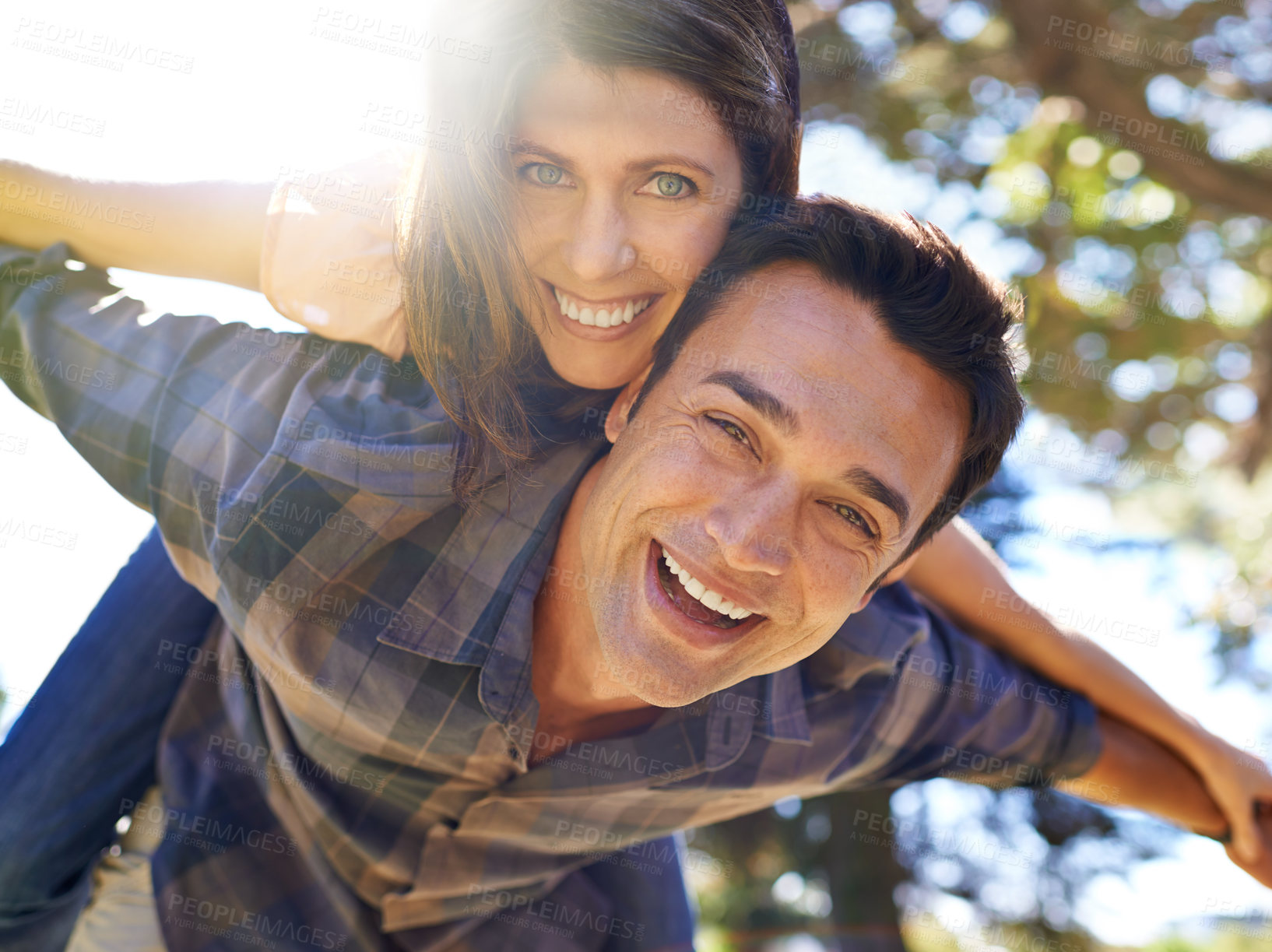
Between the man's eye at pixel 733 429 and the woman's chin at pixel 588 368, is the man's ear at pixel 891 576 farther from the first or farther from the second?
the woman's chin at pixel 588 368

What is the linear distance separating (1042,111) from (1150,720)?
2.87m

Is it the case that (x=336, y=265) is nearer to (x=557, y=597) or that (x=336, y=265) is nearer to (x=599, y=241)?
(x=599, y=241)

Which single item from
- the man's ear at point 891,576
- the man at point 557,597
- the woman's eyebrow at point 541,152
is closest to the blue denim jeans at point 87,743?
the man at point 557,597

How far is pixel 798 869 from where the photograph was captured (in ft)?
16.4

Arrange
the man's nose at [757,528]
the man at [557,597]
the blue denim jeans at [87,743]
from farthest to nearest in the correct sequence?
the blue denim jeans at [87,743]
the man at [557,597]
the man's nose at [757,528]

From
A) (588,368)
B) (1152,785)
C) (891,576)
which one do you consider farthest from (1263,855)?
(588,368)

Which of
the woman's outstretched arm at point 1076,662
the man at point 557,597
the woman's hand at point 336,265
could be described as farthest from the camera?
the woman's outstretched arm at point 1076,662

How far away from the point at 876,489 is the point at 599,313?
63 cm

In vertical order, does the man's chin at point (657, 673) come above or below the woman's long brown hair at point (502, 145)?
below

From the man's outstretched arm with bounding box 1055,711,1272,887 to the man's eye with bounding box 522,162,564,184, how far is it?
6.65 feet

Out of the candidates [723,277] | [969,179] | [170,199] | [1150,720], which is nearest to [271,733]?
[170,199]

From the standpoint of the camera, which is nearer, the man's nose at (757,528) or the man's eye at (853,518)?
the man's nose at (757,528)

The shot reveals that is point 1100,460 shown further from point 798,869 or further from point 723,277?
point 723,277

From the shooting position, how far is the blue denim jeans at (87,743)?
7.60 ft
